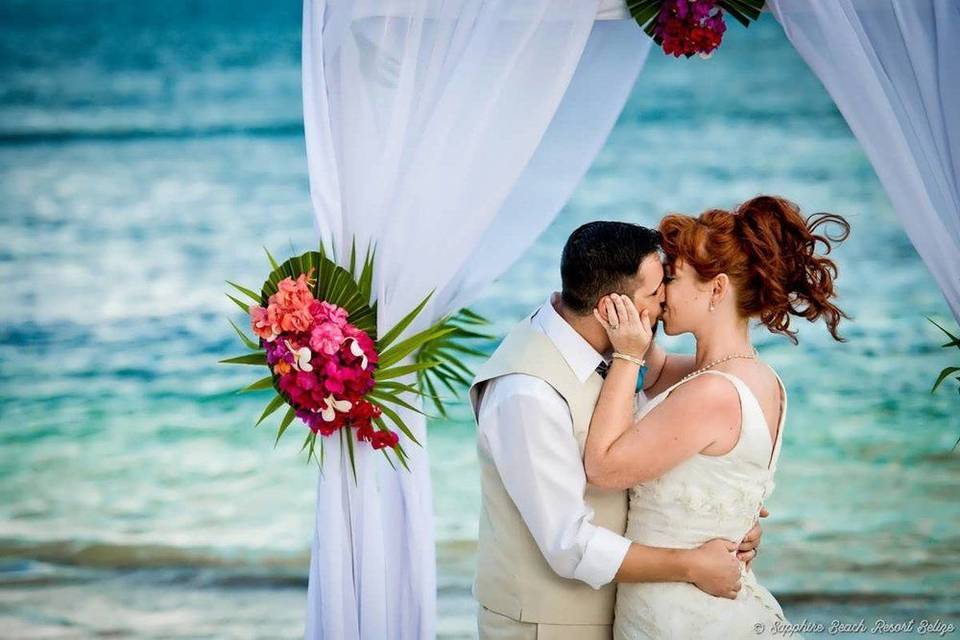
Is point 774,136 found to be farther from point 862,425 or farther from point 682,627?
point 682,627

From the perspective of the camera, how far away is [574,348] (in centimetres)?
278

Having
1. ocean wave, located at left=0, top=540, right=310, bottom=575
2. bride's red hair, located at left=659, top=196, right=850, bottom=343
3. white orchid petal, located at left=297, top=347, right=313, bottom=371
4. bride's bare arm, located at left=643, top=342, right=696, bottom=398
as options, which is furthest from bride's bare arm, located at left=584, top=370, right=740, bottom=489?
ocean wave, located at left=0, top=540, right=310, bottom=575

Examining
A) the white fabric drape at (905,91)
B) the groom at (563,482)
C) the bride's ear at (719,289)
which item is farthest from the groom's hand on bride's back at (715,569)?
the white fabric drape at (905,91)

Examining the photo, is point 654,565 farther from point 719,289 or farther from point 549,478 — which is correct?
point 719,289

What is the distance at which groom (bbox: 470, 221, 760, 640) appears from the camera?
8.75 ft

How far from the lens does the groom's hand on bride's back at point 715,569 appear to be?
271 centimetres

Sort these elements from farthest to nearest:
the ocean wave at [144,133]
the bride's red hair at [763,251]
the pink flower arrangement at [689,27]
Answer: the ocean wave at [144,133] < the pink flower arrangement at [689,27] < the bride's red hair at [763,251]

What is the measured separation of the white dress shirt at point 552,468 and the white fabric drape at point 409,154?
1.48 feet

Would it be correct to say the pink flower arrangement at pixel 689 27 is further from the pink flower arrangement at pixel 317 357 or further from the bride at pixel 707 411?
the pink flower arrangement at pixel 317 357

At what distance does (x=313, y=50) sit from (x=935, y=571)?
4.58 metres

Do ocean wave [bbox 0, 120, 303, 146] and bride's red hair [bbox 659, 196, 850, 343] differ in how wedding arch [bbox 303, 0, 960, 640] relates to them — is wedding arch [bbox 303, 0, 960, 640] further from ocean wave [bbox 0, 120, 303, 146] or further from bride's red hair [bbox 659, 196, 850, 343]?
ocean wave [bbox 0, 120, 303, 146]

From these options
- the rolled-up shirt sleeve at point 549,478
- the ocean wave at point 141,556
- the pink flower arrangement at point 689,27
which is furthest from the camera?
the ocean wave at point 141,556

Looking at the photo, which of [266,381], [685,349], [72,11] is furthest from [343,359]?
[72,11]

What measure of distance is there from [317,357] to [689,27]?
131 cm
